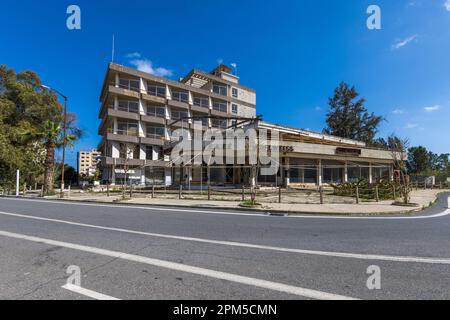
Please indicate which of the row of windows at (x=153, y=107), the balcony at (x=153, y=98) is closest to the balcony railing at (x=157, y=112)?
the row of windows at (x=153, y=107)

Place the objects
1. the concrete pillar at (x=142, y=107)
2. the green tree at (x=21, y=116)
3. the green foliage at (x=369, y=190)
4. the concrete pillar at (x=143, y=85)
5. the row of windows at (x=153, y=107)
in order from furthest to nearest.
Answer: the concrete pillar at (x=143, y=85) < the concrete pillar at (x=142, y=107) < the row of windows at (x=153, y=107) < the green tree at (x=21, y=116) < the green foliage at (x=369, y=190)

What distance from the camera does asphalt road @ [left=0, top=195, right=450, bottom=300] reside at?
128 inches

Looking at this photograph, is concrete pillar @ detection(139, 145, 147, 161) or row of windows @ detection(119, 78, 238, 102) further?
concrete pillar @ detection(139, 145, 147, 161)

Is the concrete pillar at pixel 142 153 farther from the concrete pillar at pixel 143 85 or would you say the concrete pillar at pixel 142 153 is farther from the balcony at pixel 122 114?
the concrete pillar at pixel 143 85

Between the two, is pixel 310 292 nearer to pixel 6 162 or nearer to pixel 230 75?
pixel 6 162

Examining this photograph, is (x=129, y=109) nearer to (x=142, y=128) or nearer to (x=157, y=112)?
(x=142, y=128)

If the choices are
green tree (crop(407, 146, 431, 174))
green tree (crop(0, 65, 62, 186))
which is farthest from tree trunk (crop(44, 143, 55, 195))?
green tree (crop(407, 146, 431, 174))

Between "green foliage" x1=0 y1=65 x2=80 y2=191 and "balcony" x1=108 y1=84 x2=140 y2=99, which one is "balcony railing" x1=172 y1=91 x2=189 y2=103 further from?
"green foliage" x1=0 y1=65 x2=80 y2=191

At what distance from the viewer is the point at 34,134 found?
2300cm

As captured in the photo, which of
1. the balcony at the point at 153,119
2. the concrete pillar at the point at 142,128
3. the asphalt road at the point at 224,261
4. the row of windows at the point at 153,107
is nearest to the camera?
the asphalt road at the point at 224,261

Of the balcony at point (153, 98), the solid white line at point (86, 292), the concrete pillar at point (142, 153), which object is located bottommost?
the solid white line at point (86, 292)

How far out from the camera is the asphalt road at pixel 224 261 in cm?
326

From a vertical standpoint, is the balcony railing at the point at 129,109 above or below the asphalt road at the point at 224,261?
above
